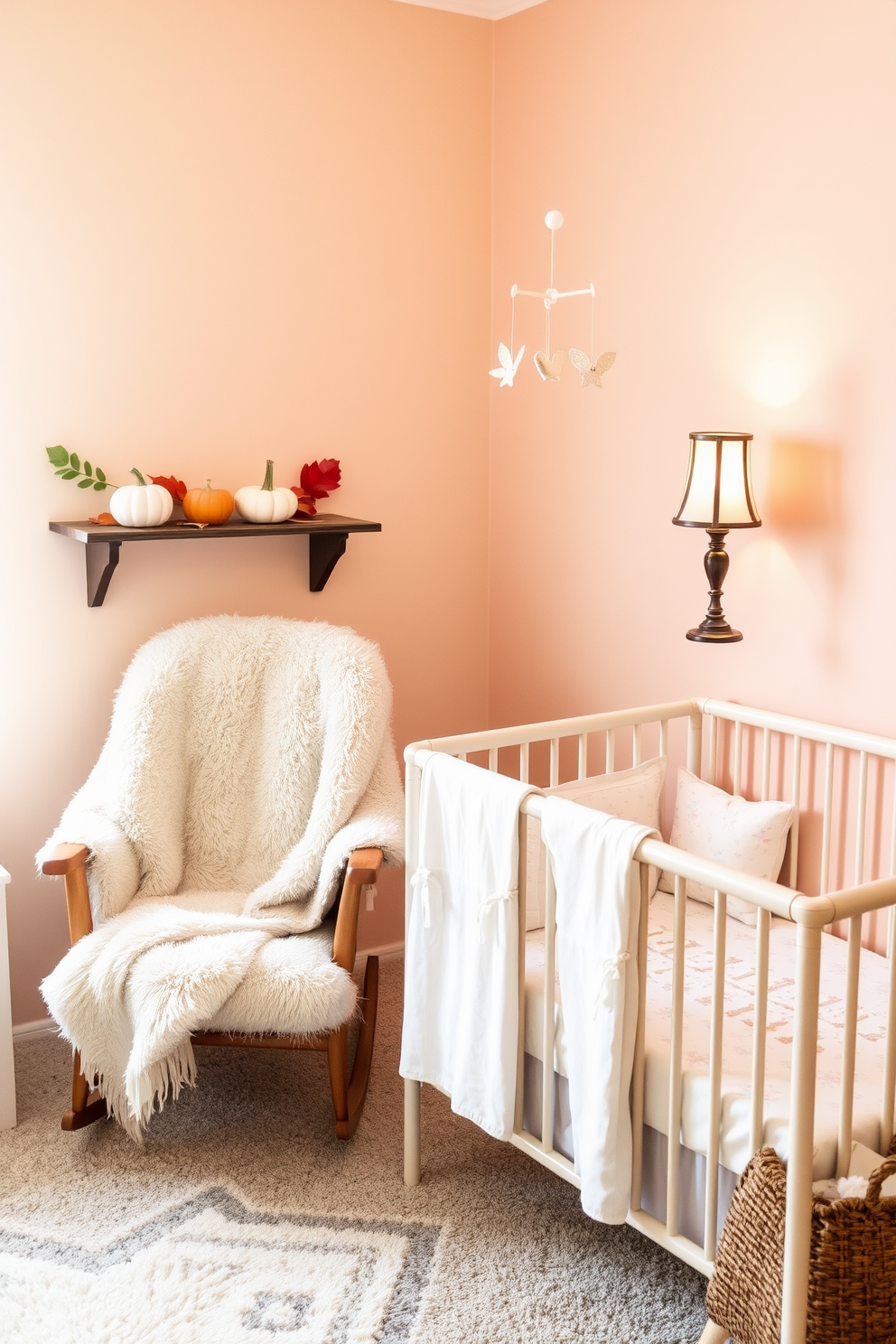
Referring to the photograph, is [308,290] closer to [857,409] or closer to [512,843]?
[857,409]

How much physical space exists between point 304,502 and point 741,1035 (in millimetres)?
1573

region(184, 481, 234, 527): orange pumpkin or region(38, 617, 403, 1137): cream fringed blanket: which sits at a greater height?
region(184, 481, 234, 527): orange pumpkin

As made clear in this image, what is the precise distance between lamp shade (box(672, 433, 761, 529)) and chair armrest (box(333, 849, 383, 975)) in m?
0.89

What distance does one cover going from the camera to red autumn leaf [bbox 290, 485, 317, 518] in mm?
2795

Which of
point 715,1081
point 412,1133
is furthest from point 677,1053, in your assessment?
point 412,1133

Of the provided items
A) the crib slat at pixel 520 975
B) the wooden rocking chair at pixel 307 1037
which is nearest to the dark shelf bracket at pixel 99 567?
the wooden rocking chair at pixel 307 1037

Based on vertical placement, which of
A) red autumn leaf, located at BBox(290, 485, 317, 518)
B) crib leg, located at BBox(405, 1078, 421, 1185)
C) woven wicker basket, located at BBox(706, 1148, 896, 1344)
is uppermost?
red autumn leaf, located at BBox(290, 485, 317, 518)

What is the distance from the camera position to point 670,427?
256cm

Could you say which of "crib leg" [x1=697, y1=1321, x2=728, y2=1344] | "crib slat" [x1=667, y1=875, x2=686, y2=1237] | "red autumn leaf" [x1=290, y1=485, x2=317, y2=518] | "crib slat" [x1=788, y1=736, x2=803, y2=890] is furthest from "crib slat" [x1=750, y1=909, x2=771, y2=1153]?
"red autumn leaf" [x1=290, y1=485, x2=317, y2=518]

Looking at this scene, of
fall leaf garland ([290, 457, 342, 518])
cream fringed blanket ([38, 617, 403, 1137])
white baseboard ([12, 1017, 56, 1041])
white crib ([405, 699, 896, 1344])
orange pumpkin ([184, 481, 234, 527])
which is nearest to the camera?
white crib ([405, 699, 896, 1344])

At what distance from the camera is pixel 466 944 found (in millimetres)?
1958

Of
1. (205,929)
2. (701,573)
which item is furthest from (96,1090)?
(701,573)

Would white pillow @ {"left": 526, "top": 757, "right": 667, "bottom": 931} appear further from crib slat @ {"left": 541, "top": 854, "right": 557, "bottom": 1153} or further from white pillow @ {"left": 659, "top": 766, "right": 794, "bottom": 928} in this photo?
crib slat @ {"left": 541, "top": 854, "right": 557, "bottom": 1153}

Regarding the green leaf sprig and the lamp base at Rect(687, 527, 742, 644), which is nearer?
the lamp base at Rect(687, 527, 742, 644)
